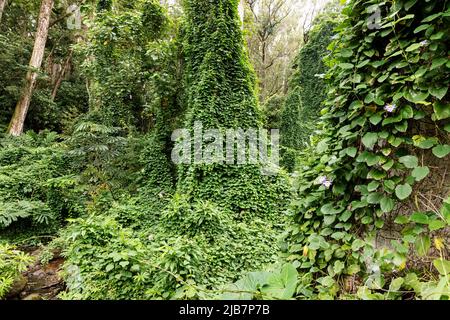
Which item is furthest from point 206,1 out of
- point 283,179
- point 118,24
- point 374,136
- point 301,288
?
point 301,288

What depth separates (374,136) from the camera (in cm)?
121

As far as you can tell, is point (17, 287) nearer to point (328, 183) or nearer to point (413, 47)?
point (328, 183)

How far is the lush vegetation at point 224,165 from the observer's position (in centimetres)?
118

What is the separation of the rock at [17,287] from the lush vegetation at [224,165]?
23 cm

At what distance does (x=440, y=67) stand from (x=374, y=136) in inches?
15.6

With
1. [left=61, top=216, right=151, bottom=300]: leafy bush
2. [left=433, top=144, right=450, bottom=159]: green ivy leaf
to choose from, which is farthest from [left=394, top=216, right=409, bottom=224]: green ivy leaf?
[left=61, top=216, right=151, bottom=300]: leafy bush

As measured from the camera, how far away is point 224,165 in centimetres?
516

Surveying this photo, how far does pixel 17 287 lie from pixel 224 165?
12.9ft

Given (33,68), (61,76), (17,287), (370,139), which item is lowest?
(17,287)

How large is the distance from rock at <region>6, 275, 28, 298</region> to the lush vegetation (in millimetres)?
227

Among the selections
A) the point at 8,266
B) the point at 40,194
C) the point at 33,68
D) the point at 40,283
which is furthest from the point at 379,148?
the point at 33,68

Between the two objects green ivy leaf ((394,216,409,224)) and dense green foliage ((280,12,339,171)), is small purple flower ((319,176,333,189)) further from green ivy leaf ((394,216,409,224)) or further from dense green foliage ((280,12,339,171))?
dense green foliage ((280,12,339,171))

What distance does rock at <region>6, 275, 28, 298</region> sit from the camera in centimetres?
357
